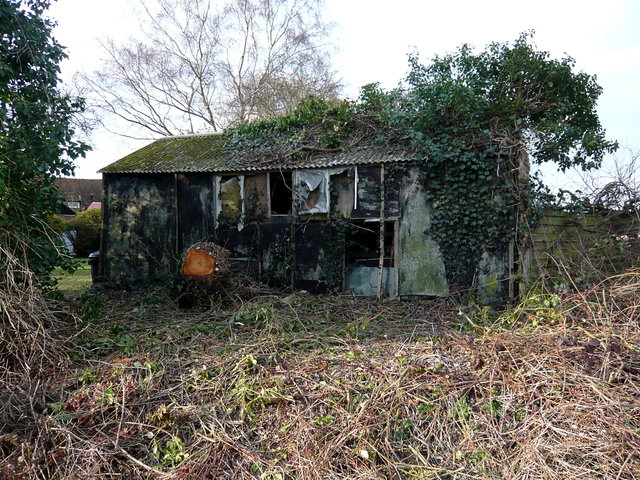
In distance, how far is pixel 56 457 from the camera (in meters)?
4.25

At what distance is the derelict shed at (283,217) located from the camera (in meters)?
10.4

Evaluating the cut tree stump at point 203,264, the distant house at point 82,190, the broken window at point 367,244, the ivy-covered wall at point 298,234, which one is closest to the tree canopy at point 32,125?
the cut tree stump at point 203,264

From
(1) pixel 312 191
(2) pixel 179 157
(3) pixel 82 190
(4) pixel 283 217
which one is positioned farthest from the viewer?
(3) pixel 82 190

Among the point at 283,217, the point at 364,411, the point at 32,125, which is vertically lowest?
the point at 364,411

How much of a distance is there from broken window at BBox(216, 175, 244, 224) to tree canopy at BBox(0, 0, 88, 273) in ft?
14.4

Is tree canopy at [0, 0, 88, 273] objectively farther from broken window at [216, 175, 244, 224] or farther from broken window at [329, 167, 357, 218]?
broken window at [329, 167, 357, 218]

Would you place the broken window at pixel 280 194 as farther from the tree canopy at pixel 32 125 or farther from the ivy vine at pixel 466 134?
the tree canopy at pixel 32 125

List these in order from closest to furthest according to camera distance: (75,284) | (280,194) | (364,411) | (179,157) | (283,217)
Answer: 1. (364,411)
2. (283,217)
3. (280,194)
4. (179,157)
5. (75,284)

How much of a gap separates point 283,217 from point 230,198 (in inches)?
57.1

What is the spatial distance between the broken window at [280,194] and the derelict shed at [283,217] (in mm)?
25

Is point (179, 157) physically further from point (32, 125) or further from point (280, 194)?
point (32, 125)

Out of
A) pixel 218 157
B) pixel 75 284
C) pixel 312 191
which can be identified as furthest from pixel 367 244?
pixel 75 284

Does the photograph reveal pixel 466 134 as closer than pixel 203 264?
No

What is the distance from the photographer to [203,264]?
29.2ft
